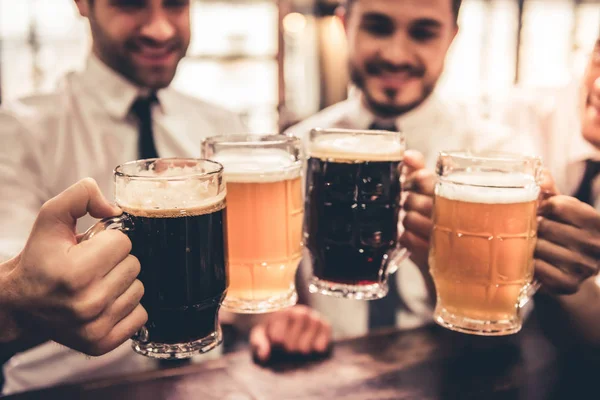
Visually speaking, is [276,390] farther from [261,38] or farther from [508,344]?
[261,38]

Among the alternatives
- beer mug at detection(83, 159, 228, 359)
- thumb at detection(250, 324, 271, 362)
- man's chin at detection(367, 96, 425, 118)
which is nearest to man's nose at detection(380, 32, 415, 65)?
man's chin at detection(367, 96, 425, 118)

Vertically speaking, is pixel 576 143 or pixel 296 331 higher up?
pixel 576 143

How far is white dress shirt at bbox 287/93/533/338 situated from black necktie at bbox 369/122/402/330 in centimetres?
4

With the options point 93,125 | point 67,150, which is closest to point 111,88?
point 93,125

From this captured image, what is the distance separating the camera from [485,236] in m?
1.09

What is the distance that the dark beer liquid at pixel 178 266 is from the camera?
0.91 metres

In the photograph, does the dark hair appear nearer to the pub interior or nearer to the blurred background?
the pub interior

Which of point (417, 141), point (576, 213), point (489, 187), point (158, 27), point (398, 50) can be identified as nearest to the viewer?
point (489, 187)

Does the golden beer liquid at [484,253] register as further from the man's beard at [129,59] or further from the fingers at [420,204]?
the man's beard at [129,59]

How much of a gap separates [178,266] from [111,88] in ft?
4.50

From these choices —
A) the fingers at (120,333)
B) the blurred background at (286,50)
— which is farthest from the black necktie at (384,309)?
the blurred background at (286,50)

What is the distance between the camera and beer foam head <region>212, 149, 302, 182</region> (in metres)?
1.09

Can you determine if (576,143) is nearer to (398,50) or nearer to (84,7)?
(398,50)

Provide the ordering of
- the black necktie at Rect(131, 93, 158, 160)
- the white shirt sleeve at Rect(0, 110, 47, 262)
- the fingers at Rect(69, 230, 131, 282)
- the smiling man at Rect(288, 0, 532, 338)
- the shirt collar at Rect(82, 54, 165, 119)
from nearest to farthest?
1. the fingers at Rect(69, 230, 131, 282)
2. the white shirt sleeve at Rect(0, 110, 47, 262)
3. the black necktie at Rect(131, 93, 158, 160)
4. the shirt collar at Rect(82, 54, 165, 119)
5. the smiling man at Rect(288, 0, 532, 338)
